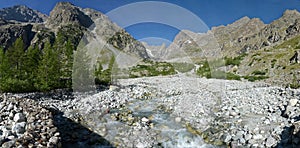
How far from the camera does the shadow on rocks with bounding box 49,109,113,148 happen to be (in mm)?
12523

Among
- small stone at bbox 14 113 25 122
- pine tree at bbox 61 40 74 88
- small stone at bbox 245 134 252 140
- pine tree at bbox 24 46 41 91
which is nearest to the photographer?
small stone at bbox 14 113 25 122

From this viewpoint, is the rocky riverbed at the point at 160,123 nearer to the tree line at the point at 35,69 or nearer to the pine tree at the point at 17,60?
the tree line at the point at 35,69

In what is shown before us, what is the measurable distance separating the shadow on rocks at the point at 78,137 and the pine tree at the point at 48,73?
54.3 ft

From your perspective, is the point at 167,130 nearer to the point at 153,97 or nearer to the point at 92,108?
the point at 92,108

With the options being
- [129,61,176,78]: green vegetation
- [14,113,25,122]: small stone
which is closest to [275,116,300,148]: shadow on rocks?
[14,113,25,122]: small stone

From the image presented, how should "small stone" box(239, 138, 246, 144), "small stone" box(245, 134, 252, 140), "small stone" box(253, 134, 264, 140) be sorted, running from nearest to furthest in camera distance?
1. "small stone" box(239, 138, 246, 144)
2. "small stone" box(253, 134, 264, 140)
3. "small stone" box(245, 134, 252, 140)

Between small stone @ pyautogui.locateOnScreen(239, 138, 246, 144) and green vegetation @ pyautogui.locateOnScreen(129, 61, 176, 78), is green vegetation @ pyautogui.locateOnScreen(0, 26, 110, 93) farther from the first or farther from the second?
green vegetation @ pyautogui.locateOnScreen(129, 61, 176, 78)

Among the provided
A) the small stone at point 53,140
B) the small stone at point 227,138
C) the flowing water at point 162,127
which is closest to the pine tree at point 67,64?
the flowing water at point 162,127

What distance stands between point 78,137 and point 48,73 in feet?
69.6

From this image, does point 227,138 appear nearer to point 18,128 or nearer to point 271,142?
point 271,142

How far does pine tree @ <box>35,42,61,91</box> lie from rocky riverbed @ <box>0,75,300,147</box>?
10710 mm

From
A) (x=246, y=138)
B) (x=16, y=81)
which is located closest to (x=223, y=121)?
(x=246, y=138)

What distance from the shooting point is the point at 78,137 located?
13.5 m

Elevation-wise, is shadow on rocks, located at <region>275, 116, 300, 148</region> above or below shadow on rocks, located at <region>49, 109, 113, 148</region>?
above
